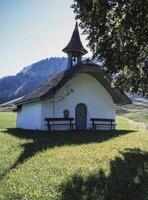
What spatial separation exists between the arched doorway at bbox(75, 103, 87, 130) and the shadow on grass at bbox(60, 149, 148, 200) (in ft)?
67.9

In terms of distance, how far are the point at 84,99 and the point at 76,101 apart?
89 cm

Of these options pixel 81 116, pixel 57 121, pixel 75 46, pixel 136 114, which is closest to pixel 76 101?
pixel 81 116

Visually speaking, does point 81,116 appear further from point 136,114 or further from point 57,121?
point 136,114

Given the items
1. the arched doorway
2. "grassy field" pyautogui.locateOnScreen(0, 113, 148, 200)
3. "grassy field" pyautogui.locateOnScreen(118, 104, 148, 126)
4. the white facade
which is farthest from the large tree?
"grassy field" pyautogui.locateOnScreen(118, 104, 148, 126)

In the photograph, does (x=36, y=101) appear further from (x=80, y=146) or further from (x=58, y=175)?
(x=58, y=175)

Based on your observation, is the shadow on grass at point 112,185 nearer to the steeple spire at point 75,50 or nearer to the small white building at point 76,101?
the small white building at point 76,101

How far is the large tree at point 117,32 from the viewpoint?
18094 mm

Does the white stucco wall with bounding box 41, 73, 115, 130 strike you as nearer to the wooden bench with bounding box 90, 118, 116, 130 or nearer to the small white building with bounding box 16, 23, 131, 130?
the small white building with bounding box 16, 23, 131, 130

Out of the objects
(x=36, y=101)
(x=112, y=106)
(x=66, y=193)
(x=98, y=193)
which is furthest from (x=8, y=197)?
(x=112, y=106)

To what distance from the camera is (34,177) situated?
1283 centimetres

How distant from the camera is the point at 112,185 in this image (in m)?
11.6

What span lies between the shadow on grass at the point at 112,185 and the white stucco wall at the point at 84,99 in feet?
64.7

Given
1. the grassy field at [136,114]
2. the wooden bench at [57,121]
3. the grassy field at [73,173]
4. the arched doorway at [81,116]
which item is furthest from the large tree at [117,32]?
the grassy field at [136,114]

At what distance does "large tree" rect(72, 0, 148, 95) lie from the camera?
1809 cm
